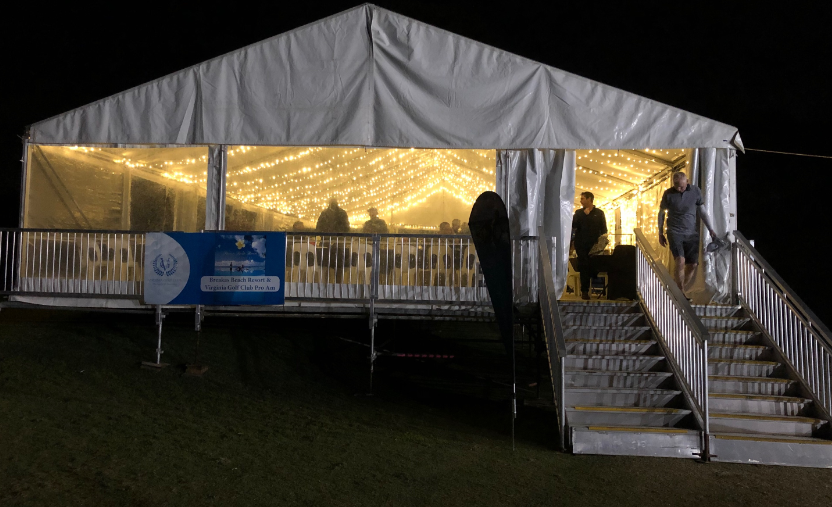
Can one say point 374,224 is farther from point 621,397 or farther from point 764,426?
point 764,426

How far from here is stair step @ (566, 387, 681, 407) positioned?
7035 millimetres

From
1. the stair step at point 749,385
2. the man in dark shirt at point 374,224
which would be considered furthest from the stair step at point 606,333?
the man in dark shirt at point 374,224

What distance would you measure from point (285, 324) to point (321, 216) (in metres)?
3.19

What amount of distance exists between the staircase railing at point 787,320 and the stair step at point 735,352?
249 mm

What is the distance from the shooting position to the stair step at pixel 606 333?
26.5 ft

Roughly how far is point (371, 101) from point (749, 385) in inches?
269

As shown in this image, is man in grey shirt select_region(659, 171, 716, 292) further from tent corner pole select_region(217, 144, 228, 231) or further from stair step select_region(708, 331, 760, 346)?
tent corner pole select_region(217, 144, 228, 231)

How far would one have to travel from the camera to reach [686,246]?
8953 millimetres

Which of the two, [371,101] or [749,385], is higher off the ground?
[371,101]

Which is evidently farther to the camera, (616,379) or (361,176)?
(361,176)

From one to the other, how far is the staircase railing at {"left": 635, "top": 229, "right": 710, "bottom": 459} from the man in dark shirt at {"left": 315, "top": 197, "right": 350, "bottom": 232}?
4795 millimetres

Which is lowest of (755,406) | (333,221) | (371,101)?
(755,406)

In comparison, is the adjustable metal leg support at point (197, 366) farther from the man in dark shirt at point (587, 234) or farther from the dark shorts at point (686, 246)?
the dark shorts at point (686, 246)

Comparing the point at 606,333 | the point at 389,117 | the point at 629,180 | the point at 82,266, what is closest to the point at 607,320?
the point at 606,333
